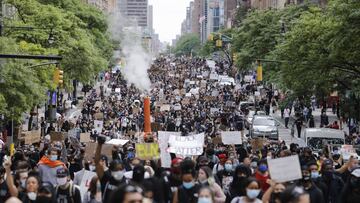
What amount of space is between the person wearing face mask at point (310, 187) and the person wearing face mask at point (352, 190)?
58cm

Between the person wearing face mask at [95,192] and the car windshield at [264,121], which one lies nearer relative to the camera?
the person wearing face mask at [95,192]

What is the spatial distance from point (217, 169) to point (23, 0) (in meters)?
38.0

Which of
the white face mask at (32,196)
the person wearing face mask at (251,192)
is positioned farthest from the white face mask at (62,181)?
the person wearing face mask at (251,192)

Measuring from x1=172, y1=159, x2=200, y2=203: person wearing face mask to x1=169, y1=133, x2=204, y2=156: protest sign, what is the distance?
6079mm

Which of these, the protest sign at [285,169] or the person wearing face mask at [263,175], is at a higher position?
the protest sign at [285,169]

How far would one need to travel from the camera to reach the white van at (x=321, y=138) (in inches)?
1208

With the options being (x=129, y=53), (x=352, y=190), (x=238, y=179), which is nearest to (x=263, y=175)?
(x=238, y=179)

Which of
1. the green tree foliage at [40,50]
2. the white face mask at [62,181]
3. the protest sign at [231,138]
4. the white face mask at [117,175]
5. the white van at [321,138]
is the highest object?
the green tree foliage at [40,50]

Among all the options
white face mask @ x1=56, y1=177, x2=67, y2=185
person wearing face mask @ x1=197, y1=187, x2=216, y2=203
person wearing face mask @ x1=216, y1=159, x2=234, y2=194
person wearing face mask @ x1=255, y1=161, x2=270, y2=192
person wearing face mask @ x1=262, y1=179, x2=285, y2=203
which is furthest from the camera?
person wearing face mask @ x1=216, y1=159, x2=234, y2=194

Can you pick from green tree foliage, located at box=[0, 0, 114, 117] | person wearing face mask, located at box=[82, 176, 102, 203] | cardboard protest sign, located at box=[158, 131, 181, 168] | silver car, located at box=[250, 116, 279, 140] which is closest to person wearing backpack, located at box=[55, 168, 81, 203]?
person wearing face mask, located at box=[82, 176, 102, 203]

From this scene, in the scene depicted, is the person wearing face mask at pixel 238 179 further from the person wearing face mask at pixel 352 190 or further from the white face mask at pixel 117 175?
the white face mask at pixel 117 175

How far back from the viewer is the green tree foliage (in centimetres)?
3562

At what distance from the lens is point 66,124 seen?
3962 centimetres

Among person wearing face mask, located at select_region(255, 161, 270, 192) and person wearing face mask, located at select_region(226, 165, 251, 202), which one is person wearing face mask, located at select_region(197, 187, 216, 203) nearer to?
person wearing face mask, located at select_region(226, 165, 251, 202)
